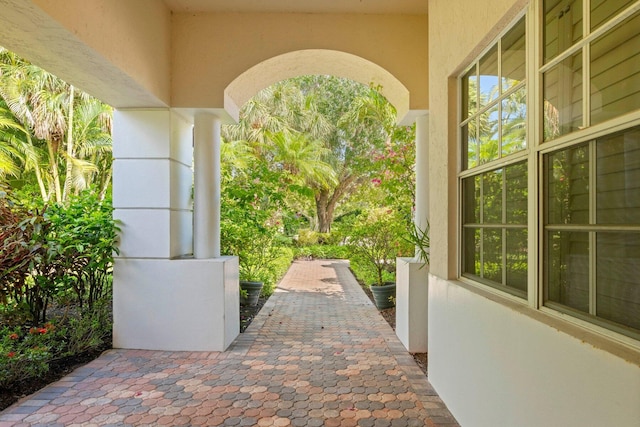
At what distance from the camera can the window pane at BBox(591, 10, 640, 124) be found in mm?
1374

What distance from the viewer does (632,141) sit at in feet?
4.46

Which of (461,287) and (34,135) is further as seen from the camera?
(34,135)

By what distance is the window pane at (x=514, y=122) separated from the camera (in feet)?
6.84

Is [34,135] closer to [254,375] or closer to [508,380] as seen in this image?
[254,375]

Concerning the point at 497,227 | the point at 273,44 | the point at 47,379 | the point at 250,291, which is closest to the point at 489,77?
the point at 497,227

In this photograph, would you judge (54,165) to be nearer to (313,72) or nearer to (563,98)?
(313,72)

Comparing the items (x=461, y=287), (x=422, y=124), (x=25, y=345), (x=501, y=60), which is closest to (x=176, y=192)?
(x=25, y=345)

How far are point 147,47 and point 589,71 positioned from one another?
3.39 meters

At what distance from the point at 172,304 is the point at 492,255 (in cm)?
310

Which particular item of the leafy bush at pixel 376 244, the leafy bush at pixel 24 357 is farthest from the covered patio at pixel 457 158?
the leafy bush at pixel 376 244

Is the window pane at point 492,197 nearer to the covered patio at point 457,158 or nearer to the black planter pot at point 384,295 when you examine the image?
the covered patio at point 457,158

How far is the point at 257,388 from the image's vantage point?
3.20 m

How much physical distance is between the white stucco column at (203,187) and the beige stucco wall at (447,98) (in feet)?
7.66

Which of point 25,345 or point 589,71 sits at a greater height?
point 589,71
